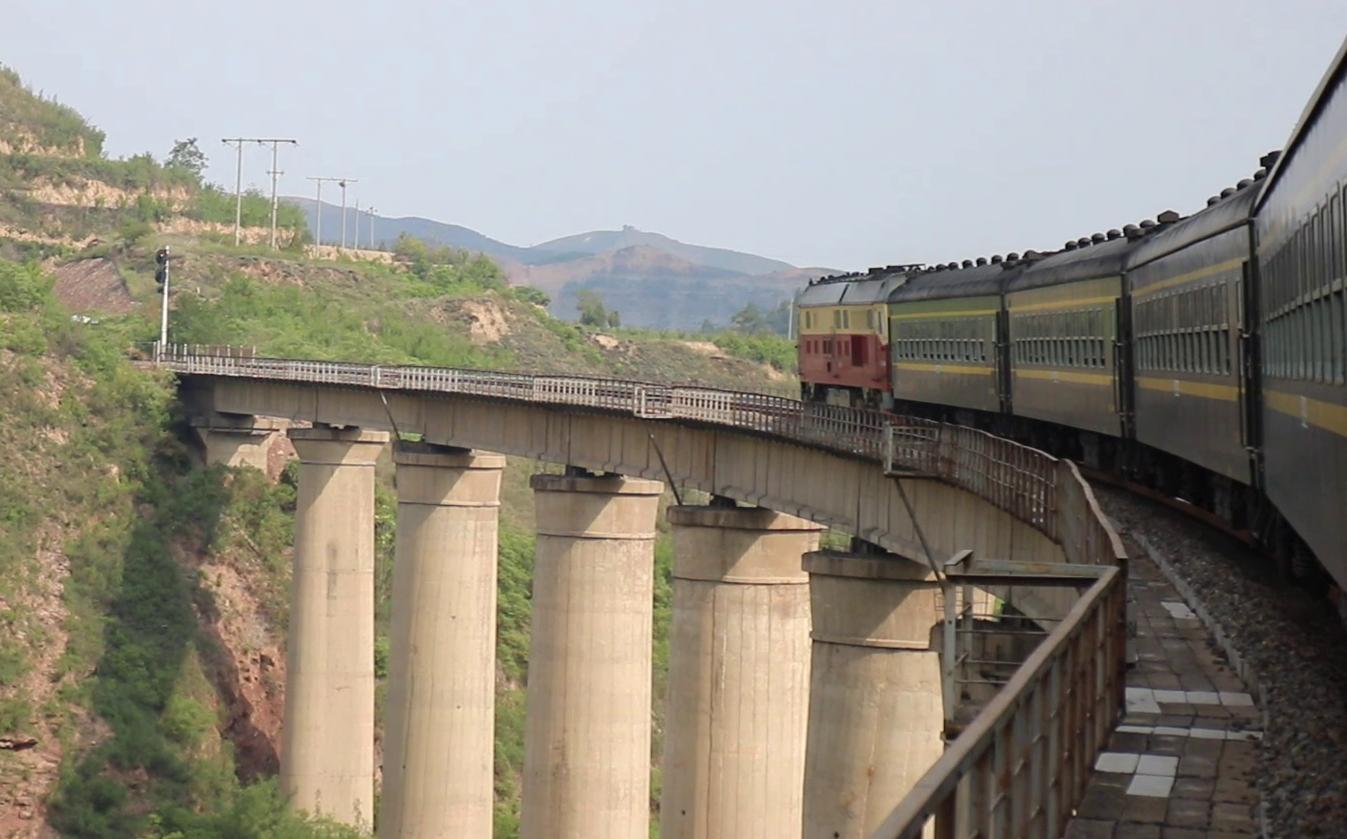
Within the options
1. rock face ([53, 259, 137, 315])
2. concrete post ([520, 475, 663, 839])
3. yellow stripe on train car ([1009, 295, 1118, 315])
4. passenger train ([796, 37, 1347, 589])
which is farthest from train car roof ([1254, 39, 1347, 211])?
rock face ([53, 259, 137, 315])

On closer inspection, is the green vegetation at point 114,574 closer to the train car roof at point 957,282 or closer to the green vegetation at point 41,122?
the train car roof at point 957,282

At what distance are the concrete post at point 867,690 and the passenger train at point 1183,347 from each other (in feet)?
11.9

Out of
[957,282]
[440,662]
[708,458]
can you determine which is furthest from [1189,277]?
[440,662]

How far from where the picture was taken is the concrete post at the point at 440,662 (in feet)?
173

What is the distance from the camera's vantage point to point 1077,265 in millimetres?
32219

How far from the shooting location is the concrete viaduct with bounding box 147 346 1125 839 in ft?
89.6

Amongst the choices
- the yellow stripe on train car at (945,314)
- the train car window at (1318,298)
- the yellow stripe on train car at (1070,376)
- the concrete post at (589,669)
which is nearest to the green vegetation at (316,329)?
the concrete post at (589,669)

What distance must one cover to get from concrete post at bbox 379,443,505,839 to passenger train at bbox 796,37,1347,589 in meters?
10.5

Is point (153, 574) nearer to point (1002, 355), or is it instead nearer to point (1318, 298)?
point (1002, 355)

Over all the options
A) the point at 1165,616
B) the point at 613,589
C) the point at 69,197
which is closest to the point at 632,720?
the point at 613,589

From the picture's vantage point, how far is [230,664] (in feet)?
215

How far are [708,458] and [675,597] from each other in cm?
355

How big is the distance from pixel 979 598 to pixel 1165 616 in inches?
807

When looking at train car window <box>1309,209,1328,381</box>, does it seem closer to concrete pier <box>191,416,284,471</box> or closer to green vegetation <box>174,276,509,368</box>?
concrete pier <box>191,416,284,471</box>
